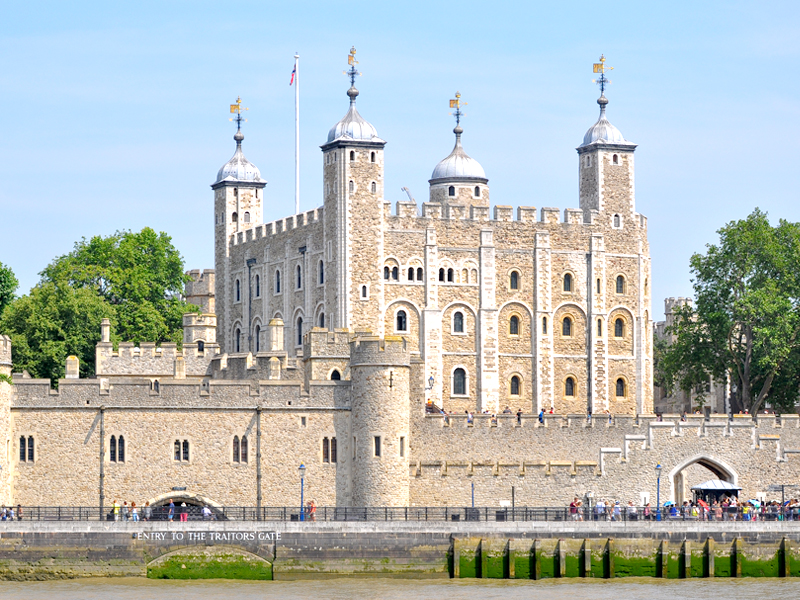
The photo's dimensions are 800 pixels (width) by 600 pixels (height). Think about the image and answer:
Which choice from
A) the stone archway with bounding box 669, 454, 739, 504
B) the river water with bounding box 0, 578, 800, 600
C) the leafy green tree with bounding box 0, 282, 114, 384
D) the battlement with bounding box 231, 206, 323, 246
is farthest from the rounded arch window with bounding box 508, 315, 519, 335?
the river water with bounding box 0, 578, 800, 600

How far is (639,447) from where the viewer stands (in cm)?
7444

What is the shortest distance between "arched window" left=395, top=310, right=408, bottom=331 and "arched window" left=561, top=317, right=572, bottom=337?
782 cm

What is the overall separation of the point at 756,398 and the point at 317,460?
90.2ft

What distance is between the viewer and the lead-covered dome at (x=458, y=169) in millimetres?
102562

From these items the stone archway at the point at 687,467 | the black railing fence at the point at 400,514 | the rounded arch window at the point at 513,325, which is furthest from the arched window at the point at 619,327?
the black railing fence at the point at 400,514

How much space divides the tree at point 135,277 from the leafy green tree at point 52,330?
4.46 meters

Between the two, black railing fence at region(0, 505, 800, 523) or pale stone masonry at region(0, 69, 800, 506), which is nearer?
black railing fence at region(0, 505, 800, 523)

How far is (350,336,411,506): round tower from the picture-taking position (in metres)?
70.3

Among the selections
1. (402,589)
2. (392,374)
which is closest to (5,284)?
(392,374)

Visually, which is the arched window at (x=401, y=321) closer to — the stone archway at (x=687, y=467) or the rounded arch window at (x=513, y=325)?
the rounded arch window at (x=513, y=325)

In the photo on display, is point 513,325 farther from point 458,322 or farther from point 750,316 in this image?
point 750,316

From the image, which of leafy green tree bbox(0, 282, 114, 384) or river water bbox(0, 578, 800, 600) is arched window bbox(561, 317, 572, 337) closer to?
leafy green tree bbox(0, 282, 114, 384)

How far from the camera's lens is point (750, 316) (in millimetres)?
89500

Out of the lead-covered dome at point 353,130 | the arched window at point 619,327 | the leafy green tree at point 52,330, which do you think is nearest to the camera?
the leafy green tree at point 52,330
